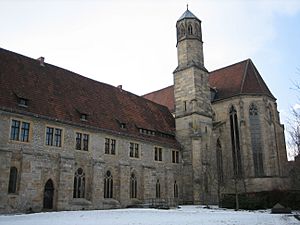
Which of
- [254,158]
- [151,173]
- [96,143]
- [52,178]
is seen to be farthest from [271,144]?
[52,178]

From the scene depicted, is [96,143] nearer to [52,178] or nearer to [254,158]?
[52,178]

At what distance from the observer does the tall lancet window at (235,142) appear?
127 feet

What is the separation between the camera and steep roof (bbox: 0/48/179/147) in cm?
2472

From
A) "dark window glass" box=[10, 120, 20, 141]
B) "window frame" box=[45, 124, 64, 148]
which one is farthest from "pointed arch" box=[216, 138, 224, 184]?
"dark window glass" box=[10, 120, 20, 141]

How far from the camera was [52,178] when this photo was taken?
2408cm

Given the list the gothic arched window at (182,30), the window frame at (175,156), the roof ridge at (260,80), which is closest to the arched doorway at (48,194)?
the window frame at (175,156)

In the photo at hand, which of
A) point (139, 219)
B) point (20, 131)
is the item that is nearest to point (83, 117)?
point (20, 131)

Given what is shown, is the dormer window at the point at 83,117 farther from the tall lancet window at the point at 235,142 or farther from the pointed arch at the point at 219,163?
the tall lancet window at the point at 235,142

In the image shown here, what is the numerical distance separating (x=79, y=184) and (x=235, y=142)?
67.3ft

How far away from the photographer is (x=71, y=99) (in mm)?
28453

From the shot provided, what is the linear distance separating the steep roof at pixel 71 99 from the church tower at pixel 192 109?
1.93m

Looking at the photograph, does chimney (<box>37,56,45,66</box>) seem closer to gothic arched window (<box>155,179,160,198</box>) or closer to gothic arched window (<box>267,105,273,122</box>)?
gothic arched window (<box>155,179,160,198</box>)

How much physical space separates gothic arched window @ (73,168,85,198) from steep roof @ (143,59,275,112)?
63.3ft

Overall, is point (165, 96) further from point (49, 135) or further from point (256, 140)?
point (49, 135)
